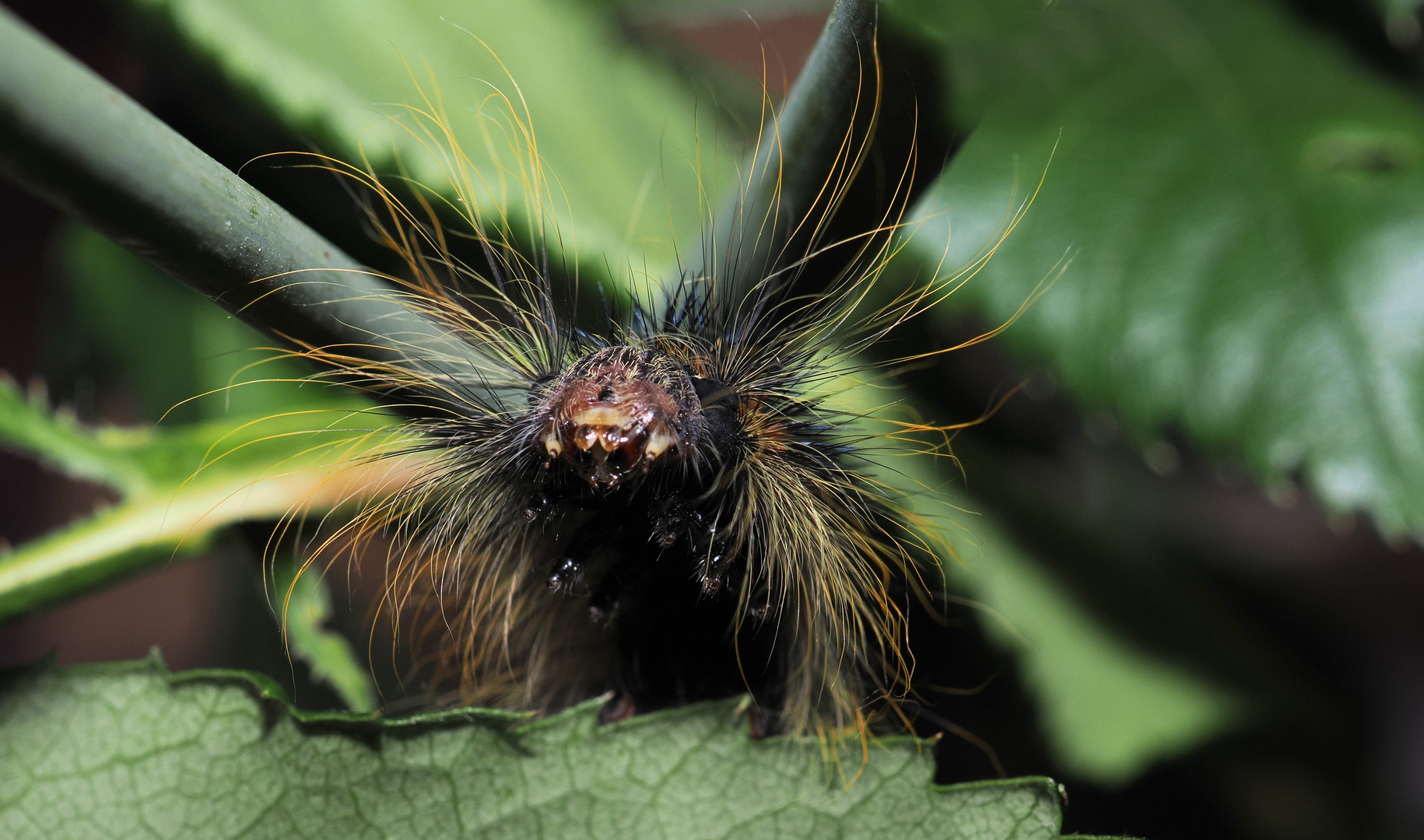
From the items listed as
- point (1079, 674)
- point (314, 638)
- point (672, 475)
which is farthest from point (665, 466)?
point (1079, 674)

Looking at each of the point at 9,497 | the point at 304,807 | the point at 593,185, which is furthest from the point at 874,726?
the point at 9,497

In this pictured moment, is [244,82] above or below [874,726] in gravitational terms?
above

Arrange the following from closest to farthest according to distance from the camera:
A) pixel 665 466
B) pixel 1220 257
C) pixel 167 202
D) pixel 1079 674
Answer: pixel 167 202, pixel 665 466, pixel 1220 257, pixel 1079 674

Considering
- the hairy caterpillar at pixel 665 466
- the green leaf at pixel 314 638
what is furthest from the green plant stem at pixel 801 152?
the green leaf at pixel 314 638

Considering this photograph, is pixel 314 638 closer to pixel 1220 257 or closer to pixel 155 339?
pixel 155 339

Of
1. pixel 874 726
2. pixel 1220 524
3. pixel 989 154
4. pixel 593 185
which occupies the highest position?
pixel 593 185

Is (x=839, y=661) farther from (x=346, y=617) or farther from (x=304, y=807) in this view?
(x=346, y=617)

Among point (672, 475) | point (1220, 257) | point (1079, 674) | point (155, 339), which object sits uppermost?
point (155, 339)
